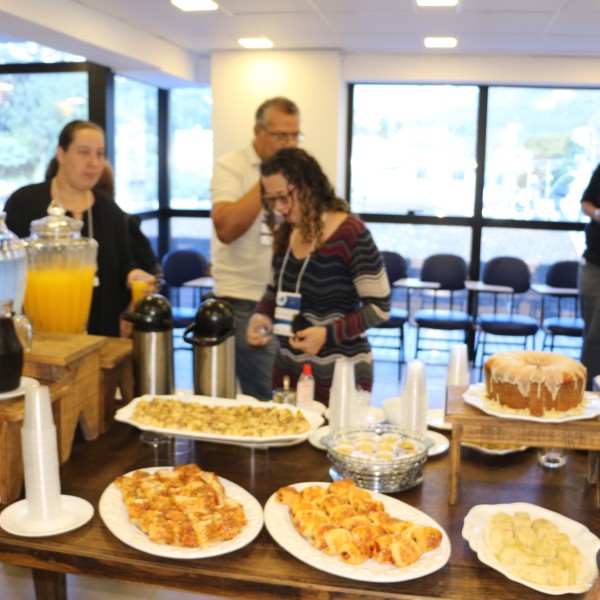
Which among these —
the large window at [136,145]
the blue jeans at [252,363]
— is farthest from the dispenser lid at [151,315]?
the large window at [136,145]

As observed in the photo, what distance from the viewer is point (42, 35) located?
14.9 ft

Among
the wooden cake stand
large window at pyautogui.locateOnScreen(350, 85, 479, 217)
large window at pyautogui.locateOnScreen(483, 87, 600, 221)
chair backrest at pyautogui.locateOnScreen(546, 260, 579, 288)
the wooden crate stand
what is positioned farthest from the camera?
large window at pyautogui.locateOnScreen(350, 85, 479, 217)

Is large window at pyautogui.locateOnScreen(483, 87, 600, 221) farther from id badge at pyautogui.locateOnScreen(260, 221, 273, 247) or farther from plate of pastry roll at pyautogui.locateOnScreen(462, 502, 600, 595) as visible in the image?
plate of pastry roll at pyautogui.locateOnScreen(462, 502, 600, 595)

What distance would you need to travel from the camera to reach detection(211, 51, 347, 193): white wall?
19.4 feet

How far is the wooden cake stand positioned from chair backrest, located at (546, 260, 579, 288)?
4.79 m

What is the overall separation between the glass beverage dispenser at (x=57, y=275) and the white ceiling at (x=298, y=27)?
94.6 inches

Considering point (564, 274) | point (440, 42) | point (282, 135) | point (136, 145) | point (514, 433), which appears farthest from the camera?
point (136, 145)

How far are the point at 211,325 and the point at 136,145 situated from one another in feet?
16.2

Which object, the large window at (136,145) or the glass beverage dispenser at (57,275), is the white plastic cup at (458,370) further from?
the large window at (136,145)

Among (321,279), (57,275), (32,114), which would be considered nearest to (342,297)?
(321,279)

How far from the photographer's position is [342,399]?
1840mm

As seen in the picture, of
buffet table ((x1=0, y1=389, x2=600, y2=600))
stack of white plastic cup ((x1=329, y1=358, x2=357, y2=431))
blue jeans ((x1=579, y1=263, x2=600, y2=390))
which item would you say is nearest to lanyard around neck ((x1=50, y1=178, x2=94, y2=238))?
buffet table ((x1=0, y1=389, x2=600, y2=600))

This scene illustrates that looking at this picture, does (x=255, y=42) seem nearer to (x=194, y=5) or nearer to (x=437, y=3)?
(x=194, y=5)

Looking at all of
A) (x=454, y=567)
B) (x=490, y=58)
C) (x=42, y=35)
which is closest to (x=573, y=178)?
(x=490, y=58)
